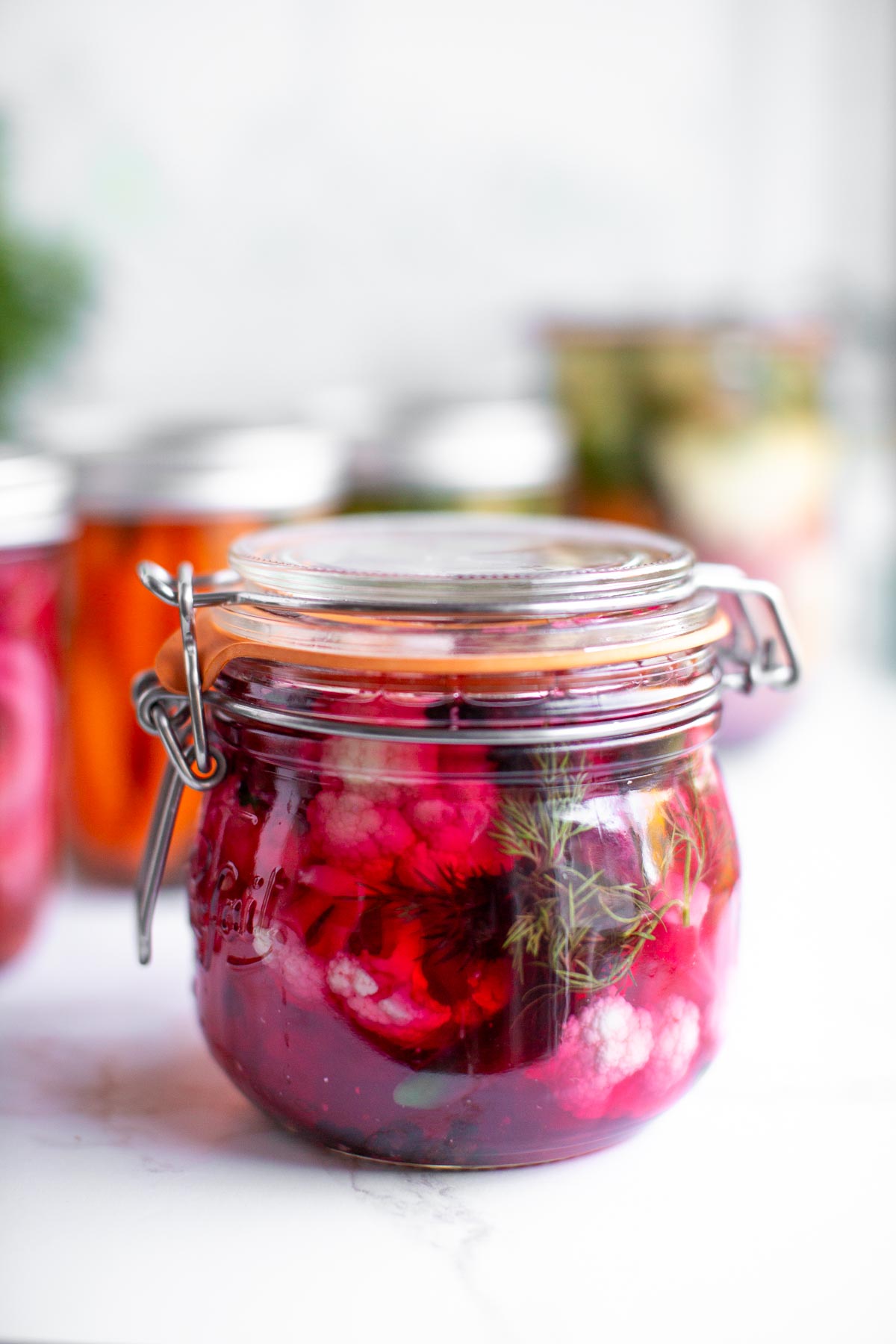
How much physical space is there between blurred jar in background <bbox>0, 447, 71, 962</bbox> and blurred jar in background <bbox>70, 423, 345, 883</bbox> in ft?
0.13

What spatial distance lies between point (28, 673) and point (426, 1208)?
34cm

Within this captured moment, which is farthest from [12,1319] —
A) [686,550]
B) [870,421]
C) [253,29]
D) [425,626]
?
[870,421]


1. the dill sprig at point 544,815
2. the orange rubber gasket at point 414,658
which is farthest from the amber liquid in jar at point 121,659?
the dill sprig at point 544,815

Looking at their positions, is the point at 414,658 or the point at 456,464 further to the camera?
the point at 456,464

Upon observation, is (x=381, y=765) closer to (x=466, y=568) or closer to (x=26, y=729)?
(x=466, y=568)

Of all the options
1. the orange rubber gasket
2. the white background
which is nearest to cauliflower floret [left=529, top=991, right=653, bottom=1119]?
the orange rubber gasket

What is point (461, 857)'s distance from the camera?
42cm

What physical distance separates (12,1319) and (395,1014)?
0.50 feet

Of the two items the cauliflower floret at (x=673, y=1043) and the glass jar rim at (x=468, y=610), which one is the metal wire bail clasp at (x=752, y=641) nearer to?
the glass jar rim at (x=468, y=610)

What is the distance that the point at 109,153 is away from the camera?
3.47ft

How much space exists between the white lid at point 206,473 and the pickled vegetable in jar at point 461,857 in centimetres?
23

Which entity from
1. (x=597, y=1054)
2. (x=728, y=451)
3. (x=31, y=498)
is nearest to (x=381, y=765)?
(x=597, y=1054)

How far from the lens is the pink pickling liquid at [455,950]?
42cm

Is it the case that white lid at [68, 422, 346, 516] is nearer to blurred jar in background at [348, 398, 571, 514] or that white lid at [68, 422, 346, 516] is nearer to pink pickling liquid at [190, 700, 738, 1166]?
blurred jar in background at [348, 398, 571, 514]
